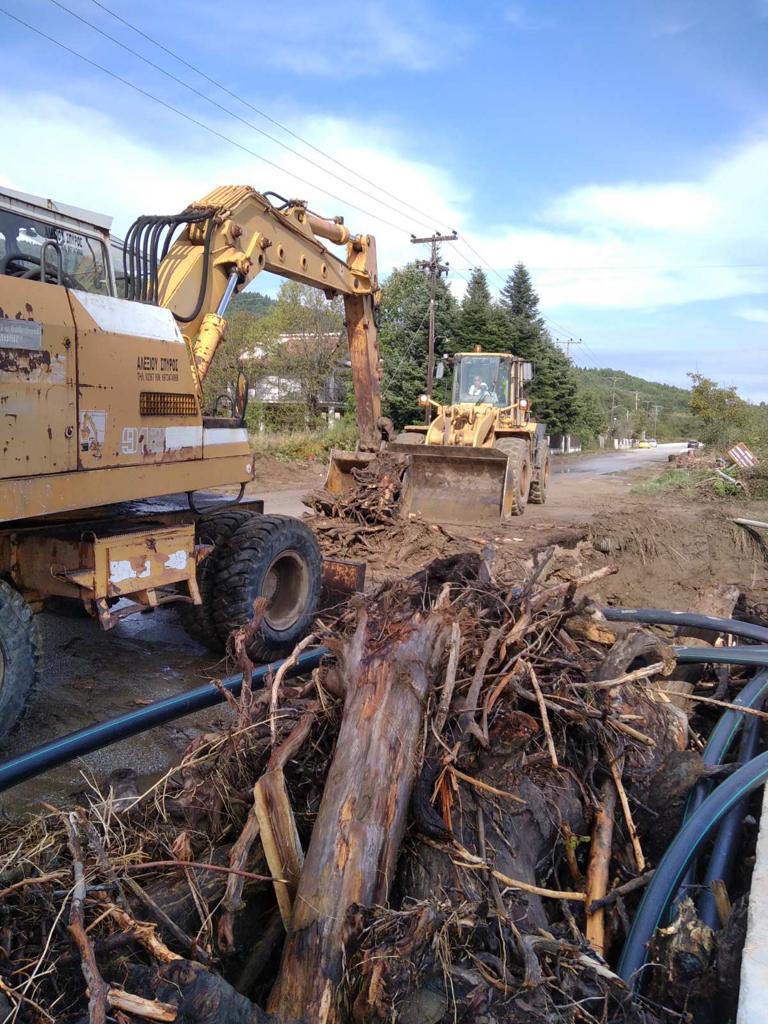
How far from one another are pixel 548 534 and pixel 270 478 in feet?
32.1

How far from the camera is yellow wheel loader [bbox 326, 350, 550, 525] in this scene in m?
11.6

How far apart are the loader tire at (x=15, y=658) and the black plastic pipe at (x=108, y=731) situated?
0.79 metres

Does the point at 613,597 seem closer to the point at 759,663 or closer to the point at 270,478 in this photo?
the point at 759,663

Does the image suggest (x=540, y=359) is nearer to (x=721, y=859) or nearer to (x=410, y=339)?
(x=410, y=339)

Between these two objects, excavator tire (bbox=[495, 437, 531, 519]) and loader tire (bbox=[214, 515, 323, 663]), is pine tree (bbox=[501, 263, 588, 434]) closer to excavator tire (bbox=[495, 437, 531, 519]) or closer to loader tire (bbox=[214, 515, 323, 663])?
excavator tire (bbox=[495, 437, 531, 519])

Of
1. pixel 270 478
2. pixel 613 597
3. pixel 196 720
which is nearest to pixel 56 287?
pixel 196 720

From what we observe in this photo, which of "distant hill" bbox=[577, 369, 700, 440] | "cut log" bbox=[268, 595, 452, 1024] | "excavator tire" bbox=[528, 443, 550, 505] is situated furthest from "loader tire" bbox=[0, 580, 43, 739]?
"distant hill" bbox=[577, 369, 700, 440]

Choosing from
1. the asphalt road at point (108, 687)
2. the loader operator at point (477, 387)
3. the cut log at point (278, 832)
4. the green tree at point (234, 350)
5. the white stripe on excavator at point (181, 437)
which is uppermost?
the green tree at point (234, 350)

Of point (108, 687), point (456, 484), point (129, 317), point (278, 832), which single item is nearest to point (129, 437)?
point (129, 317)

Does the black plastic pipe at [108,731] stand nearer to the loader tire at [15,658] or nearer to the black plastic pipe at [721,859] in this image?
the loader tire at [15,658]

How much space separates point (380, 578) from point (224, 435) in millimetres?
3660

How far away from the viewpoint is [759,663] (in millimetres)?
4535

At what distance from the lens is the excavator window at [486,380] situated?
15.3 m

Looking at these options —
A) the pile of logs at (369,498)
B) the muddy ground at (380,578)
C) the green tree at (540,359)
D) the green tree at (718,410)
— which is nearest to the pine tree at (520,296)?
the green tree at (540,359)
